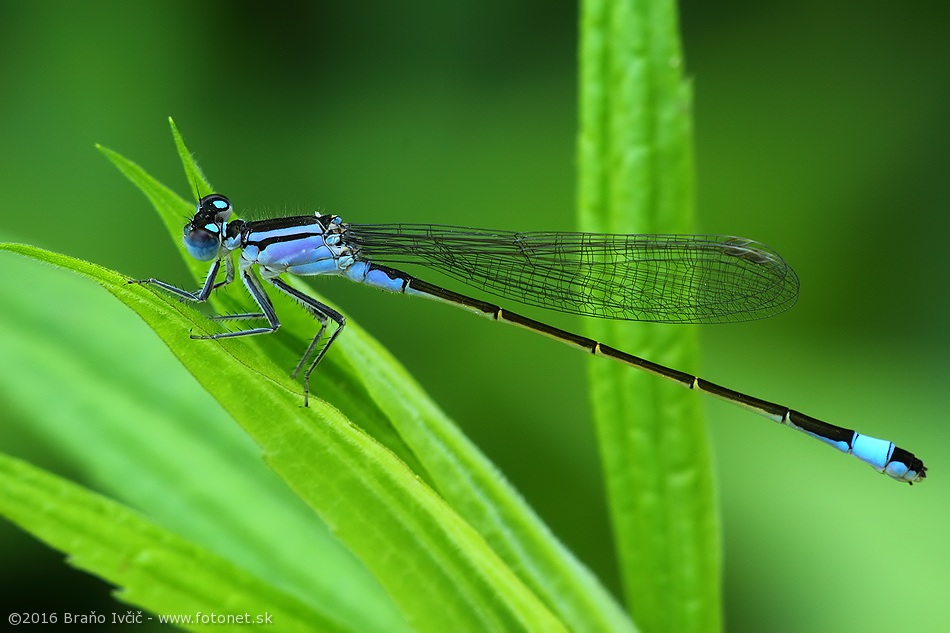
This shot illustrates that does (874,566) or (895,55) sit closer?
(874,566)

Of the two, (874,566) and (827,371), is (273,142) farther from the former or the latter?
(874,566)

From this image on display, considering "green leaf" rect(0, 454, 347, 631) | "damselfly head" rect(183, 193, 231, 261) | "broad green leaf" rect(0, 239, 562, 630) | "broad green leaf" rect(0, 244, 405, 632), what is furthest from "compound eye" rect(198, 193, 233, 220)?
"green leaf" rect(0, 454, 347, 631)

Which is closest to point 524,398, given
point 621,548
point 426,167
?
point 426,167

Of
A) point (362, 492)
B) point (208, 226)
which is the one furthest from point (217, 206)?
point (362, 492)

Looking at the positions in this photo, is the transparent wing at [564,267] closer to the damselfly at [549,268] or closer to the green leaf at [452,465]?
the damselfly at [549,268]

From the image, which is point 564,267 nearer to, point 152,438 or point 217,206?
point 217,206
